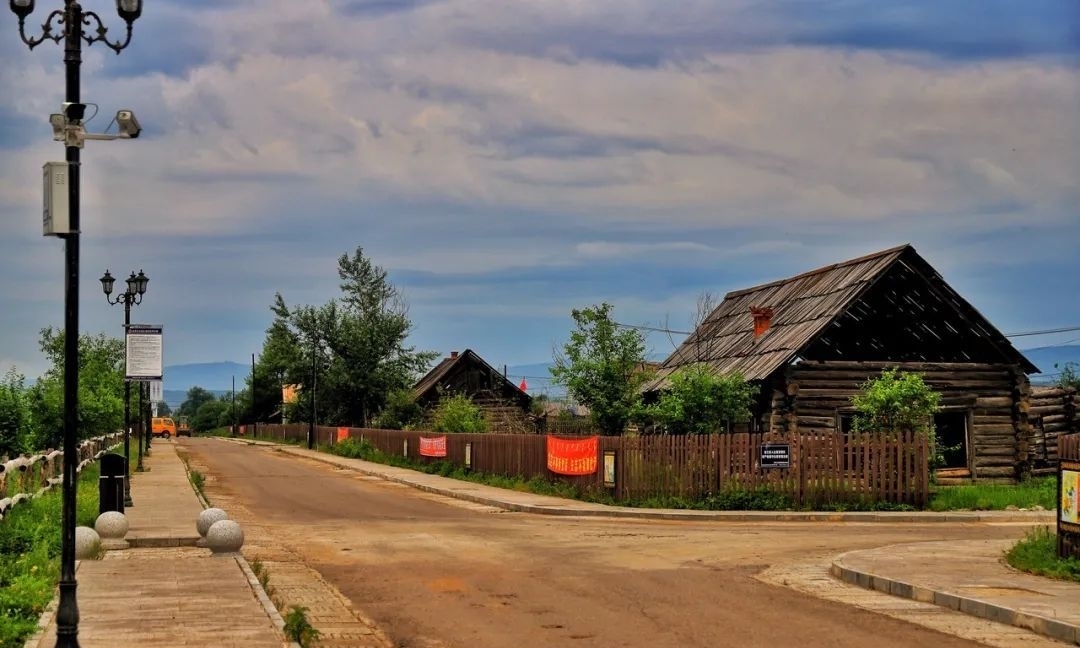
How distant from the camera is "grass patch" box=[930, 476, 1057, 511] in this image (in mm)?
27312

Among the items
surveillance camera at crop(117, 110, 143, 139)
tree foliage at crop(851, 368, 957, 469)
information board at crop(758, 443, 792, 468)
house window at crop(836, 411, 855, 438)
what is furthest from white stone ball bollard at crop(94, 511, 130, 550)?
house window at crop(836, 411, 855, 438)

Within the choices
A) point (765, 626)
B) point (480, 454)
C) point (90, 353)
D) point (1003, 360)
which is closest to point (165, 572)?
point (765, 626)

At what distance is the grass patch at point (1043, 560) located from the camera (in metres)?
15.1

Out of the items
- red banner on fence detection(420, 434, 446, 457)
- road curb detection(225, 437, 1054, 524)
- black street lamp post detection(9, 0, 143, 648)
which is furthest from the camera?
red banner on fence detection(420, 434, 446, 457)

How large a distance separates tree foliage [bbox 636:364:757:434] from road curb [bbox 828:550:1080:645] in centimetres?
1442

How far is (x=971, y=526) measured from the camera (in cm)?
2427

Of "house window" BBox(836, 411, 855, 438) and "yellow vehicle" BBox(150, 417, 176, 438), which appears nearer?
"house window" BBox(836, 411, 855, 438)

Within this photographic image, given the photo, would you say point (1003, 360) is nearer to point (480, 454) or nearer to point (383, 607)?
point (480, 454)

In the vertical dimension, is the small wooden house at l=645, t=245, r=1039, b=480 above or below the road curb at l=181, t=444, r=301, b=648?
above

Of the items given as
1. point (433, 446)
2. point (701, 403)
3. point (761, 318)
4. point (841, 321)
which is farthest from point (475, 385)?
point (701, 403)

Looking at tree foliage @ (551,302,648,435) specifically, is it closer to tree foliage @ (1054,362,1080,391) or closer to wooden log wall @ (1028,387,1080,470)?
wooden log wall @ (1028,387,1080,470)

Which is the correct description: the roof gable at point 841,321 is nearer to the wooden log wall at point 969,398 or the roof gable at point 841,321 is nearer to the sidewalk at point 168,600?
the wooden log wall at point 969,398

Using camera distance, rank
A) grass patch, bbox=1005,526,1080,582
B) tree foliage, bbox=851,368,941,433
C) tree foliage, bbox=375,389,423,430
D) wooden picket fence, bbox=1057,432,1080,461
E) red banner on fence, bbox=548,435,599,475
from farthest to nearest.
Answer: tree foliage, bbox=375,389,423,430 → red banner on fence, bbox=548,435,599,475 → tree foliage, bbox=851,368,941,433 → wooden picket fence, bbox=1057,432,1080,461 → grass patch, bbox=1005,526,1080,582

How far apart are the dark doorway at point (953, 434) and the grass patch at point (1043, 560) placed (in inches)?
715
